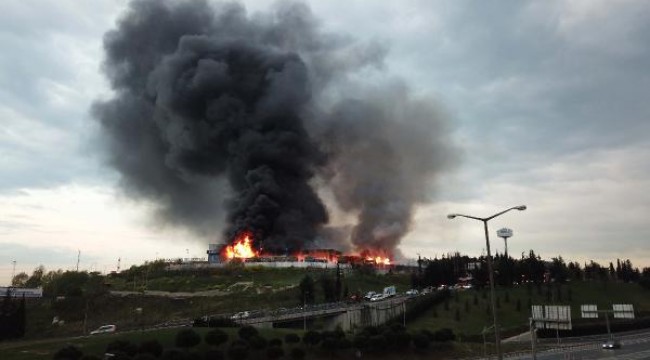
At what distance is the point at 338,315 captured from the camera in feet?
265

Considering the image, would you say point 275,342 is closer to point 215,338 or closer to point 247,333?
point 247,333

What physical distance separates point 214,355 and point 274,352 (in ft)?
17.7

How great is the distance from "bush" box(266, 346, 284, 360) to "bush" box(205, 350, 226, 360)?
3.86 metres

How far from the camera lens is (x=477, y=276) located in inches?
4742

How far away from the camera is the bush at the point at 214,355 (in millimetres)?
45562

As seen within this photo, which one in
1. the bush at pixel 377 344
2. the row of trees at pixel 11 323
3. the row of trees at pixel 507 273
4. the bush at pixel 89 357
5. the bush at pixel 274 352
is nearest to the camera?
the bush at pixel 89 357

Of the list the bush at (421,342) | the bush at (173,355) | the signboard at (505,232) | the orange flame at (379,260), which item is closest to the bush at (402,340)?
the bush at (421,342)

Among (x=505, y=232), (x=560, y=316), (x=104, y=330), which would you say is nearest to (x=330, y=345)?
(x=560, y=316)

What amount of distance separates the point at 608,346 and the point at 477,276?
58532mm

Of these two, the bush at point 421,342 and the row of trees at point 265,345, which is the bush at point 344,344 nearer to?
the row of trees at point 265,345

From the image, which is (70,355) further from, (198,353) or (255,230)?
(255,230)

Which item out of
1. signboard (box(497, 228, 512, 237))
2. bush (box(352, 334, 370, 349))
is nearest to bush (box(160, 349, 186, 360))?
bush (box(352, 334, 370, 349))

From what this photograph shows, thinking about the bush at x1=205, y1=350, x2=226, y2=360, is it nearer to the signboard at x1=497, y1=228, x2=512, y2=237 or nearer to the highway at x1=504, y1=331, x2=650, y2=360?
the highway at x1=504, y1=331, x2=650, y2=360

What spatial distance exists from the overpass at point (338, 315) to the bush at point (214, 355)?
22.0m
